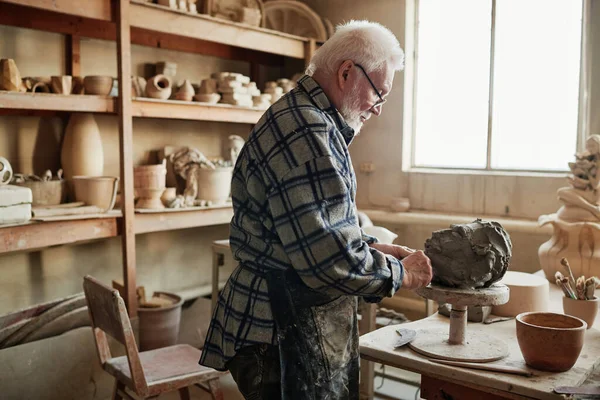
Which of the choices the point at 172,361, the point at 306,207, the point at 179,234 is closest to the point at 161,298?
the point at 179,234

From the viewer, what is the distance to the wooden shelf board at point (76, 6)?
9.70ft

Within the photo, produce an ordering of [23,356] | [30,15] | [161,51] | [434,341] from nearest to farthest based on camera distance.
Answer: [434,341] → [23,356] → [30,15] → [161,51]

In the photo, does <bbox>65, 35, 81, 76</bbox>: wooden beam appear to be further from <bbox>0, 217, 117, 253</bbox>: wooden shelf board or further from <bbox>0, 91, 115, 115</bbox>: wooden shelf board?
<bbox>0, 217, 117, 253</bbox>: wooden shelf board

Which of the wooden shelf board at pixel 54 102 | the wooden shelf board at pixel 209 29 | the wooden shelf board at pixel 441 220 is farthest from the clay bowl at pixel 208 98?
the wooden shelf board at pixel 441 220

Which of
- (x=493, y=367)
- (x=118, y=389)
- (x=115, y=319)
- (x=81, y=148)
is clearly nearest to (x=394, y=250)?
(x=493, y=367)

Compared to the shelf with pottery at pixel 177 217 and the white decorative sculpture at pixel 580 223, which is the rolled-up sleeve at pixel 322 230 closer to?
A: the white decorative sculpture at pixel 580 223

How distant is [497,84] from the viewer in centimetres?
421

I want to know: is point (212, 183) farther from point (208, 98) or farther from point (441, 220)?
point (441, 220)

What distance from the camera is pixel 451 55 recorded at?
14.6 feet

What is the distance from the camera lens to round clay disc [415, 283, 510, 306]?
173cm

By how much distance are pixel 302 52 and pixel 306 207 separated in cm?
340

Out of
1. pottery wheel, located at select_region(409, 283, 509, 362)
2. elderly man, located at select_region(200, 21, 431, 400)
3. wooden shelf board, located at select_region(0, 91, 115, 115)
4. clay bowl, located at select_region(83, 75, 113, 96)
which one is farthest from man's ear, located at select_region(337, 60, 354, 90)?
clay bowl, located at select_region(83, 75, 113, 96)

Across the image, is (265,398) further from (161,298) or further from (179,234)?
(179,234)

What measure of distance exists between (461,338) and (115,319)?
53.0 inches
